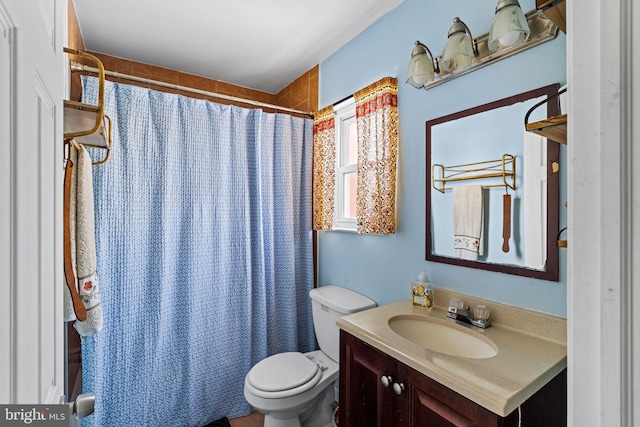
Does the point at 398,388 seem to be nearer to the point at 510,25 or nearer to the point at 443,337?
the point at 443,337

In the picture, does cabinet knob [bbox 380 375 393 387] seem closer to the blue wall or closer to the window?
the blue wall

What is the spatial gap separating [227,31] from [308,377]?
2100 mm

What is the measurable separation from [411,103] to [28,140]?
153 centimetres

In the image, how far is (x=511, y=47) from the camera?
116 cm

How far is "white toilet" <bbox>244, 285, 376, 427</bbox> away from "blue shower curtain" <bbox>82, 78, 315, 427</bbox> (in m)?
0.38

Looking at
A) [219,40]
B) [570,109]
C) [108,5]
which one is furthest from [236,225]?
[570,109]

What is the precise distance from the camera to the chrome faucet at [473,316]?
1.20 metres

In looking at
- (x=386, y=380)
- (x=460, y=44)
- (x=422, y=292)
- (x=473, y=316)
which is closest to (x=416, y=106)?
(x=460, y=44)

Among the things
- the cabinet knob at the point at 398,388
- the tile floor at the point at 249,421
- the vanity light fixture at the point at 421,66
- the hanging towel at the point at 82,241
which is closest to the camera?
the cabinet knob at the point at 398,388

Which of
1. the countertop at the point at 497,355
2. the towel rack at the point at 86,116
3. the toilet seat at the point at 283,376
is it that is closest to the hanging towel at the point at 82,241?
the towel rack at the point at 86,116

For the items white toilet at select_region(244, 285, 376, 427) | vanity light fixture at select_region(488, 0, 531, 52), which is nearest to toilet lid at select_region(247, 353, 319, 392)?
white toilet at select_region(244, 285, 376, 427)

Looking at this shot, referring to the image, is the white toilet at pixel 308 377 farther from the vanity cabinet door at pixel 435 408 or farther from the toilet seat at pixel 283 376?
the vanity cabinet door at pixel 435 408

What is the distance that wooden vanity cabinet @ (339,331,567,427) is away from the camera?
0.82 metres

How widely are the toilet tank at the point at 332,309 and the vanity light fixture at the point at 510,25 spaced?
4.51 ft
